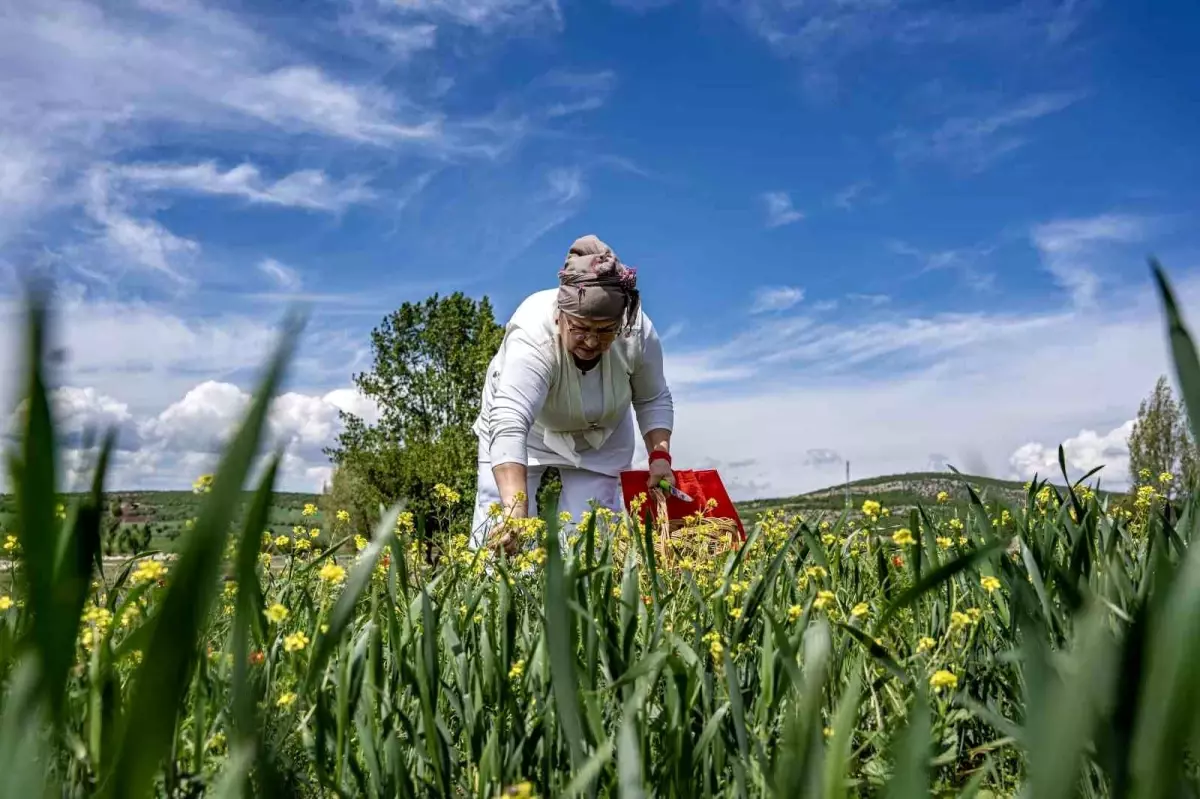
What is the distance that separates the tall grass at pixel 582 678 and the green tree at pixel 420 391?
2217cm

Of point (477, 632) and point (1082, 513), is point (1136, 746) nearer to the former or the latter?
point (477, 632)

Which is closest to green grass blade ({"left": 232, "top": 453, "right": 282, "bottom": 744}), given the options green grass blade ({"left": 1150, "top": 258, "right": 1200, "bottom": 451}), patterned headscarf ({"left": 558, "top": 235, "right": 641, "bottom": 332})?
green grass blade ({"left": 1150, "top": 258, "right": 1200, "bottom": 451})

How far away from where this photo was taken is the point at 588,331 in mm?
5535

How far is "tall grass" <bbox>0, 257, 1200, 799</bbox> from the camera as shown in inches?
26.5

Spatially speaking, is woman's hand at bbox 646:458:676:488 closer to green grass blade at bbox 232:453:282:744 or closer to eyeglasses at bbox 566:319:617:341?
eyeglasses at bbox 566:319:617:341

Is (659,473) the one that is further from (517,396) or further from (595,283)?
(595,283)

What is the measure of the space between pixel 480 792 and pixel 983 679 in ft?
3.80

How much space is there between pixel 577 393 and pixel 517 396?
536 millimetres

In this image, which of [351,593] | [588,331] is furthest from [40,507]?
[588,331]

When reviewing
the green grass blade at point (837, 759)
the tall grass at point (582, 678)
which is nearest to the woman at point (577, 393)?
the tall grass at point (582, 678)

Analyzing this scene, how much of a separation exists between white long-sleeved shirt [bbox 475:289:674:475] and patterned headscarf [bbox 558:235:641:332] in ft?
1.24

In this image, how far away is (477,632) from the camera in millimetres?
2387

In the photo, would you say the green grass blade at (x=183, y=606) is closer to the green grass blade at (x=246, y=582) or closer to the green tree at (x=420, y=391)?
the green grass blade at (x=246, y=582)

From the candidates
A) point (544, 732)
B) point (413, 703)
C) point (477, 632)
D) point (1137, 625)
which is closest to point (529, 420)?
point (477, 632)
